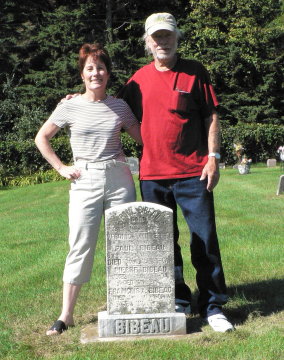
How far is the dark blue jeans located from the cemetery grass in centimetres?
27

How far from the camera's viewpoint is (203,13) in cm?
3747

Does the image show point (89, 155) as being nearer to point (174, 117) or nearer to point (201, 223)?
→ point (174, 117)

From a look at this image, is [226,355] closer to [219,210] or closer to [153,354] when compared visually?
[153,354]

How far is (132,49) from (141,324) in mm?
36171

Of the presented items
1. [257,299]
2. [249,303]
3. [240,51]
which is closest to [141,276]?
[249,303]

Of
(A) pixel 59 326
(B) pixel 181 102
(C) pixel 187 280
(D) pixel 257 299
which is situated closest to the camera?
(B) pixel 181 102

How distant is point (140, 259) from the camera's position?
15.6ft

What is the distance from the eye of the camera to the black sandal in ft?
16.1

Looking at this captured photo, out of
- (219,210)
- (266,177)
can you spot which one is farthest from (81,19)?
(219,210)

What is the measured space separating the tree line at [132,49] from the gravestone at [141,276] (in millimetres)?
29999

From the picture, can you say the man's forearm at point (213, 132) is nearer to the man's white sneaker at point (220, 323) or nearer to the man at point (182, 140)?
the man at point (182, 140)

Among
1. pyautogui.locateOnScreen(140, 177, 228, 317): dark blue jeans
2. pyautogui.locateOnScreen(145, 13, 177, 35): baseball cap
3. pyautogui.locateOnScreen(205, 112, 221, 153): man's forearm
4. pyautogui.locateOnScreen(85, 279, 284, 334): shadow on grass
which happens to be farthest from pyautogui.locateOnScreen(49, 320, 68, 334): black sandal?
pyautogui.locateOnScreen(145, 13, 177, 35): baseball cap

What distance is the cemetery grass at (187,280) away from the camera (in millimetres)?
4430

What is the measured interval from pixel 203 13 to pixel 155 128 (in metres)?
34.2
